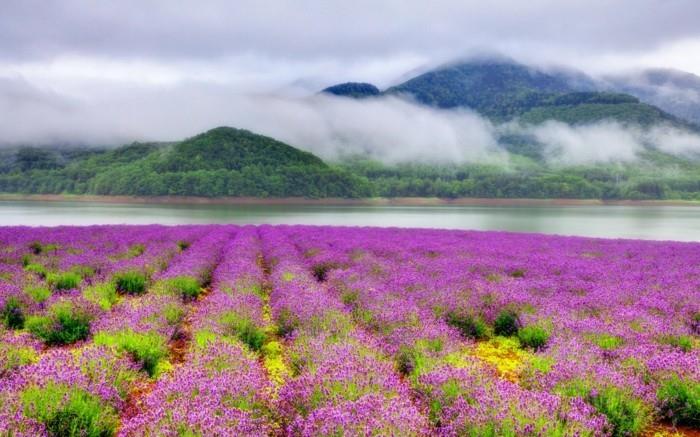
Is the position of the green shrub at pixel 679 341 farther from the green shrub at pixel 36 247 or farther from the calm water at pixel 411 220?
the calm water at pixel 411 220

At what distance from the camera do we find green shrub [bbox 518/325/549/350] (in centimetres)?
690

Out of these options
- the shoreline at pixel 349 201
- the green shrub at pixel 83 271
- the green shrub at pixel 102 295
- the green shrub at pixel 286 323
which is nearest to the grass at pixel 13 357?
the green shrub at pixel 102 295

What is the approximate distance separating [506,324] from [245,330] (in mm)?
4279

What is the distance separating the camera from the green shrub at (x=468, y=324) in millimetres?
7629

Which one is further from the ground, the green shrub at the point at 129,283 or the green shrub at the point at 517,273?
the green shrub at the point at 129,283

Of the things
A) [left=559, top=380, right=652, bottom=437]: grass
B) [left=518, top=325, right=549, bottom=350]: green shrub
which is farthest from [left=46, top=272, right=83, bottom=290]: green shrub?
[left=559, top=380, right=652, bottom=437]: grass

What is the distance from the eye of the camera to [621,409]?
13.9ft

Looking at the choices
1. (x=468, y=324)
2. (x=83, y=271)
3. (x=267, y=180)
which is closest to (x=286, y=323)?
(x=468, y=324)

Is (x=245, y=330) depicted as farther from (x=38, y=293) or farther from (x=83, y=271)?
(x=83, y=271)

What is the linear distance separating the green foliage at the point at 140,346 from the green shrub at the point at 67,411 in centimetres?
150

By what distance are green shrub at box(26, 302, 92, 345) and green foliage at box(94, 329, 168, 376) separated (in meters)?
1.44

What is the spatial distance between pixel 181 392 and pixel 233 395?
1.32ft

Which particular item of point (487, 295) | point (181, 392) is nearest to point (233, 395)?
point (181, 392)

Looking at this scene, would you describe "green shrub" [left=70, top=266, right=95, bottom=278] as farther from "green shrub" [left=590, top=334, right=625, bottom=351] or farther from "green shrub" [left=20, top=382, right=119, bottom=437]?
"green shrub" [left=590, top=334, right=625, bottom=351]
